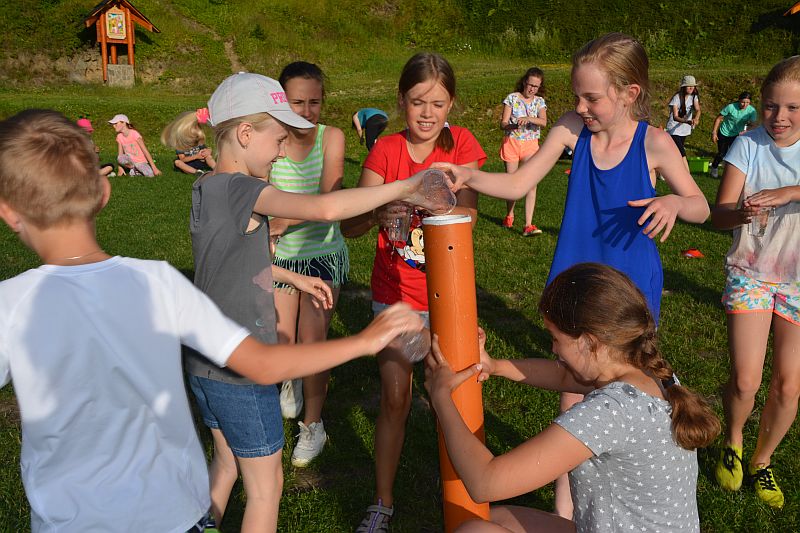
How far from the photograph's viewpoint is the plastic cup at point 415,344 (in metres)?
2.69

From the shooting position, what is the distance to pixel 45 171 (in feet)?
5.99

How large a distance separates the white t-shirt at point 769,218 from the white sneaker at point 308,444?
246cm

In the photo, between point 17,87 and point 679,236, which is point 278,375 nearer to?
point 679,236

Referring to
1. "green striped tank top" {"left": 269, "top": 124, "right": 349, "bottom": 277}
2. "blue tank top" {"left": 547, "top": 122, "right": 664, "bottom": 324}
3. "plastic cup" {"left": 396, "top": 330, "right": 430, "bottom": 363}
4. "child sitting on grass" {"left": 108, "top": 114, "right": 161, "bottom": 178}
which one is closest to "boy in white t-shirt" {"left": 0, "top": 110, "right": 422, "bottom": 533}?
"plastic cup" {"left": 396, "top": 330, "right": 430, "bottom": 363}

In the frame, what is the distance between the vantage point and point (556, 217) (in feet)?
35.9

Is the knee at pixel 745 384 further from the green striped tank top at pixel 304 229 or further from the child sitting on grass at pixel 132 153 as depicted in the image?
the child sitting on grass at pixel 132 153

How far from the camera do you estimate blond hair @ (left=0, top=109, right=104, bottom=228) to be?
1.81 meters

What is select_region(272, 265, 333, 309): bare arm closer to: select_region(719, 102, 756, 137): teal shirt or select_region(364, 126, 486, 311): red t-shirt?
select_region(364, 126, 486, 311): red t-shirt

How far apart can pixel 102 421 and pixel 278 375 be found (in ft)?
1.54

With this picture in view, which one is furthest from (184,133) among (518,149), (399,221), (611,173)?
(518,149)

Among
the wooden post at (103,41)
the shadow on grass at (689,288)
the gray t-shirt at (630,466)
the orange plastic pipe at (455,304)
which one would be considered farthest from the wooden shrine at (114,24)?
the gray t-shirt at (630,466)

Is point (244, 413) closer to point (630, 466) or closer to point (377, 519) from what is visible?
point (377, 519)

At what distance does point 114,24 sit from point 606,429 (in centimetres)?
3151

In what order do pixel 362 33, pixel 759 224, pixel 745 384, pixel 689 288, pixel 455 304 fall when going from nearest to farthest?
pixel 455 304 → pixel 759 224 → pixel 745 384 → pixel 689 288 → pixel 362 33
